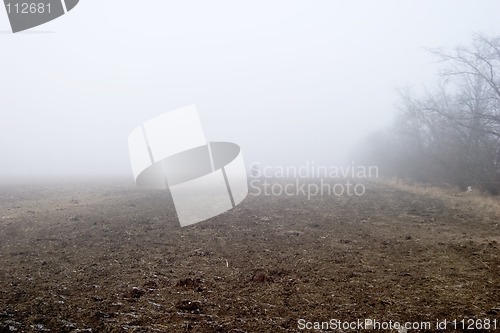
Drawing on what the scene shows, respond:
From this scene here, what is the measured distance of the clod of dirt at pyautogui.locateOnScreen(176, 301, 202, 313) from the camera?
5352 mm

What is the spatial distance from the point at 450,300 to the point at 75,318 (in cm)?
629

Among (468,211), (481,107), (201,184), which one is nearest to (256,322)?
(468,211)

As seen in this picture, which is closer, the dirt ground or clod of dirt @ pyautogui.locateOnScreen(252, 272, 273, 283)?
the dirt ground

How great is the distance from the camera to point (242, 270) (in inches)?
283

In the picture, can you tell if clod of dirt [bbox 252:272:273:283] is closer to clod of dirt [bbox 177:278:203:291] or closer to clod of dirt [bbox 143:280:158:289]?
clod of dirt [bbox 177:278:203:291]

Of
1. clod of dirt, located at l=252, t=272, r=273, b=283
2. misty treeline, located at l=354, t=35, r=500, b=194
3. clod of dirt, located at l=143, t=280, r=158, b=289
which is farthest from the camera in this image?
misty treeline, located at l=354, t=35, r=500, b=194

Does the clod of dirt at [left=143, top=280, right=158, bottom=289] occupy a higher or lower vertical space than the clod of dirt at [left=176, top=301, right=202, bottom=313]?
higher

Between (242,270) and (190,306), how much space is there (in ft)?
6.39

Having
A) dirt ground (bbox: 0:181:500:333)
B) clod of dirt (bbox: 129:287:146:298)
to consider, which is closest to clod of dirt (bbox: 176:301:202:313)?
dirt ground (bbox: 0:181:500:333)

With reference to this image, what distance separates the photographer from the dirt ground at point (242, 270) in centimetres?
508

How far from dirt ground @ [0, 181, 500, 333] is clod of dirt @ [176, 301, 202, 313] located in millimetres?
31

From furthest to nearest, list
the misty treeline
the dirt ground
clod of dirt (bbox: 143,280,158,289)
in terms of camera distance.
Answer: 1. the misty treeline
2. clod of dirt (bbox: 143,280,158,289)
3. the dirt ground

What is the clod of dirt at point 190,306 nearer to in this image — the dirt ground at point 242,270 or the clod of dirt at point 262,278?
the dirt ground at point 242,270

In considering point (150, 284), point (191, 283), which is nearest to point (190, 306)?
point (191, 283)
